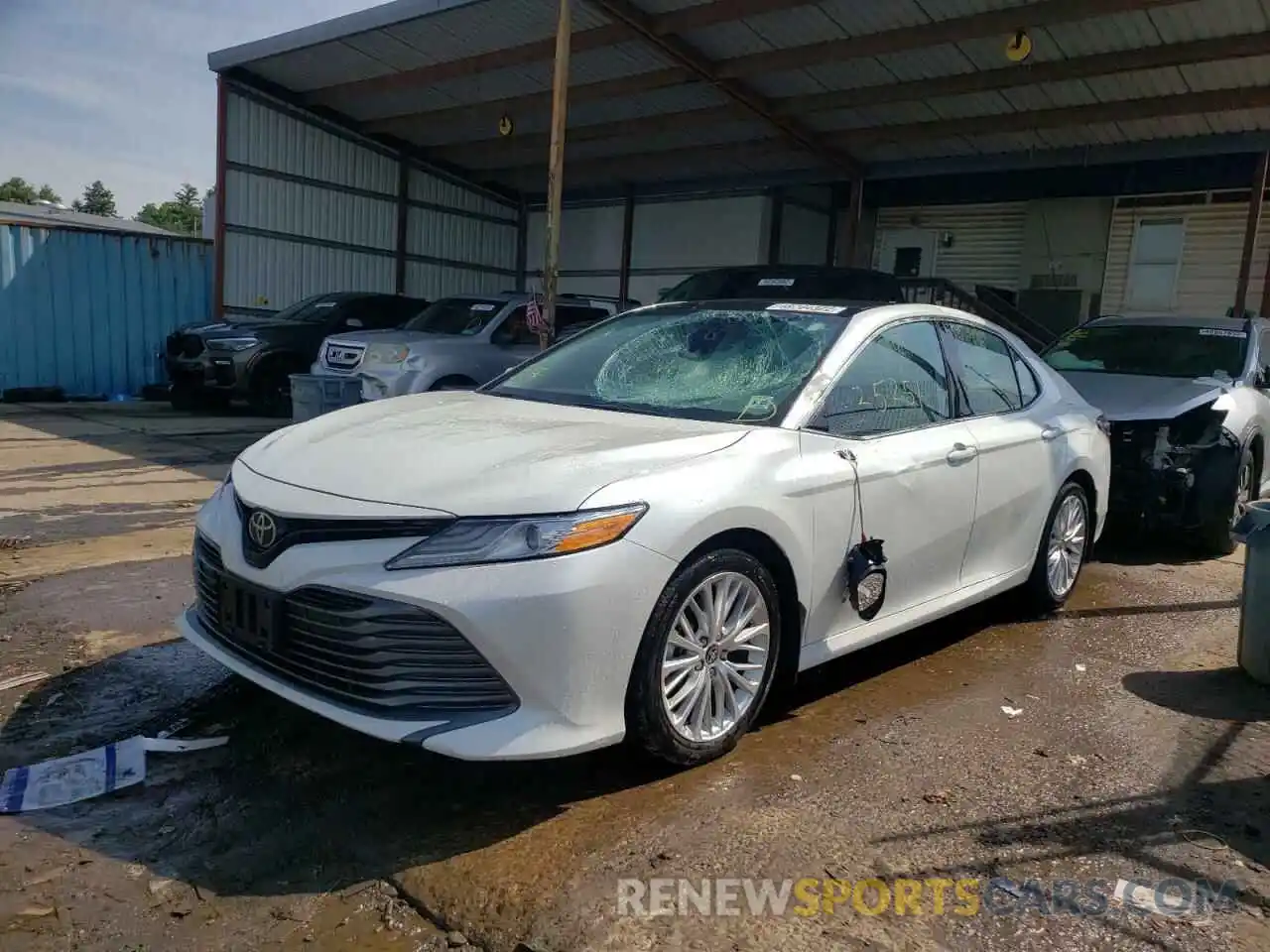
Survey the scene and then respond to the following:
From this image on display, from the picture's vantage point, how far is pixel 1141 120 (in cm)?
1286

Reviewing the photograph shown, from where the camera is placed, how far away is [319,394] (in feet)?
26.4

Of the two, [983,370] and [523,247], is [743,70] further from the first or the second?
[523,247]

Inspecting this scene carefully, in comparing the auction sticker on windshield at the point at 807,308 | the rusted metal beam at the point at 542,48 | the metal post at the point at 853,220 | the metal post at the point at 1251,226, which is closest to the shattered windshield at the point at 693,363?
the auction sticker on windshield at the point at 807,308

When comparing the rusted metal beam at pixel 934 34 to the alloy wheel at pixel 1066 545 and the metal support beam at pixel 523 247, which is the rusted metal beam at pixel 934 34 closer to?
the alloy wheel at pixel 1066 545

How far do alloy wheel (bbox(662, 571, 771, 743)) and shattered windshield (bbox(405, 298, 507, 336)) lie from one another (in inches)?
300

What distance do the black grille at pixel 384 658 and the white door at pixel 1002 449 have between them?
2373 mm

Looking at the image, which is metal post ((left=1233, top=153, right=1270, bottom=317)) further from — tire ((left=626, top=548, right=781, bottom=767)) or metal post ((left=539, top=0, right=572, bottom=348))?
tire ((left=626, top=548, right=781, bottom=767))

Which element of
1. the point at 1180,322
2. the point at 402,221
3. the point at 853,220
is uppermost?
the point at 853,220

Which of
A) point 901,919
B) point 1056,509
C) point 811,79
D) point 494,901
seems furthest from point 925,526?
point 811,79

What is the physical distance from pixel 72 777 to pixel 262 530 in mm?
943

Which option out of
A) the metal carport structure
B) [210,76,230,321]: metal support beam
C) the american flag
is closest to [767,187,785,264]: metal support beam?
the metal carport structure

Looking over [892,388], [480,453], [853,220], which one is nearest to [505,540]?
[480,453]

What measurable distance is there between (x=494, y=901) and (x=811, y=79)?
41.3 feet

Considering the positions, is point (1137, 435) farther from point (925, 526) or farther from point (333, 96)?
point (333, 96)
